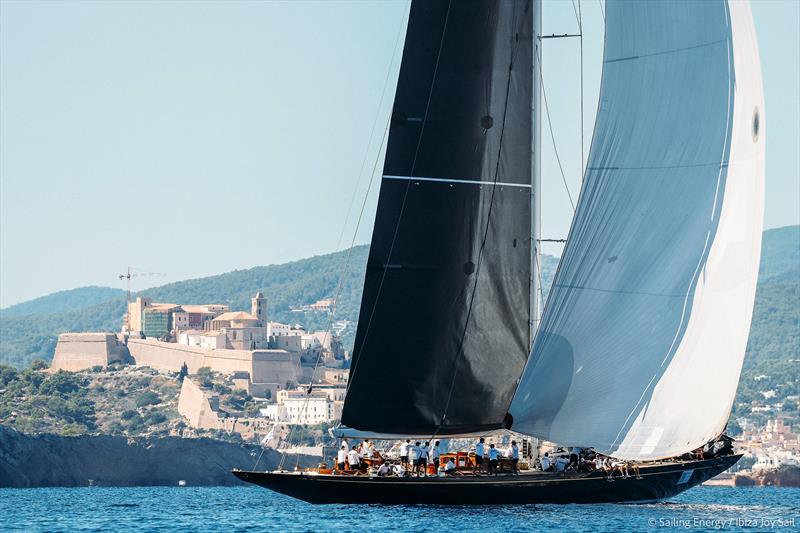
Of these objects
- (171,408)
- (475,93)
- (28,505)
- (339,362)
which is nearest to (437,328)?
(475,93)

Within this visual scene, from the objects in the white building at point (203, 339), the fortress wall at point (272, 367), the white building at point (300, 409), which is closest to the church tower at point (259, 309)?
the white building at point (203, 339)

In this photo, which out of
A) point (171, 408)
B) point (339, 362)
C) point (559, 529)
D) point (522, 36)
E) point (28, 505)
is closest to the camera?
point (559, 529)

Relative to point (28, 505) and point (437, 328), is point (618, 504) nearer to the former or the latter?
point (437, 328)

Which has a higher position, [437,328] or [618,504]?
[437,328]

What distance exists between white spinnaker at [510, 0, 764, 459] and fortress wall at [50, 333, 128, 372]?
137 m

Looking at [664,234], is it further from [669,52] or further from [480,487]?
[480,487]

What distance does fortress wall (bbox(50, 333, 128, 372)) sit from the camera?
15950cm

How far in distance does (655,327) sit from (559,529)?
11.5 feet

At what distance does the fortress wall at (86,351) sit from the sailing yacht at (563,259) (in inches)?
5276

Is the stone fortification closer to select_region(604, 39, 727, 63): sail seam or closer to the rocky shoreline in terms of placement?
the rocky shoreline

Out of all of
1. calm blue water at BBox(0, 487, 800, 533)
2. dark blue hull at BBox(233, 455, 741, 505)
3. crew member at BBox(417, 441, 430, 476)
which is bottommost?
calm blue water at BBox(0, 487, 800, 533)

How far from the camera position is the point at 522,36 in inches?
1088

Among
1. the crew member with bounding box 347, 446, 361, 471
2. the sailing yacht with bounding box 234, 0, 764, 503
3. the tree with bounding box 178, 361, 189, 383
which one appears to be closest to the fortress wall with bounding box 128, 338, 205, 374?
the tree with bounding box 178, 361, 189, 383

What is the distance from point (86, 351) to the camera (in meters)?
161
